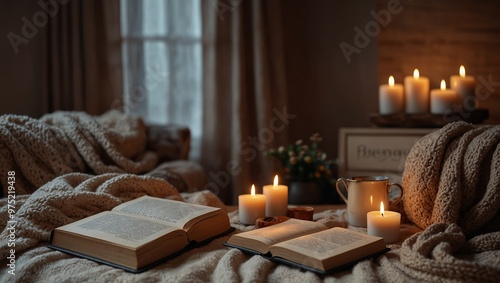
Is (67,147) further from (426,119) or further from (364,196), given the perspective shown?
(426,119)

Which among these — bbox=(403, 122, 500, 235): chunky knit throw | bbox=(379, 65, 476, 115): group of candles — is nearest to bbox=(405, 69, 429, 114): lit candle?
bbox=(379, 65, 476, 115): group of candles

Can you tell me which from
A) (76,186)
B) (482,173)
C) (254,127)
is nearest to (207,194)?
(76,186)

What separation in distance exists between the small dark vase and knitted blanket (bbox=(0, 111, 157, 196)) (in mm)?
646

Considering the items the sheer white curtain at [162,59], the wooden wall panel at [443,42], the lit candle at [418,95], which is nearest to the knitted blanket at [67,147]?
the sheer white curtain at [162,59]

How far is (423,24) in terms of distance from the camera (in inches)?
104

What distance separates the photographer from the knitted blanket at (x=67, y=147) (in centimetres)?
181

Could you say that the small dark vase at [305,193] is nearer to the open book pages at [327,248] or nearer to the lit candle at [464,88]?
the lit candle at [464,88]

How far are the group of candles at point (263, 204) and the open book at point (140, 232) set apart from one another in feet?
0.33

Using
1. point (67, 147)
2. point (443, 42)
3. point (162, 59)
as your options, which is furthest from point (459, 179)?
point (162, 59)

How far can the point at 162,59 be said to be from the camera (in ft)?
9.82

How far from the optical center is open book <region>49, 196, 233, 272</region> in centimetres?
112

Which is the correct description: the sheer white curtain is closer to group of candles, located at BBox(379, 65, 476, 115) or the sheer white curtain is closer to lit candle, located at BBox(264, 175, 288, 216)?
group of candles, located at BBox(379, 65, 476, 115)

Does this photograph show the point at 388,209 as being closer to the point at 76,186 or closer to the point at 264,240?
the point at 264,240

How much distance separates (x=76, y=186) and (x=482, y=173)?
1082mm
